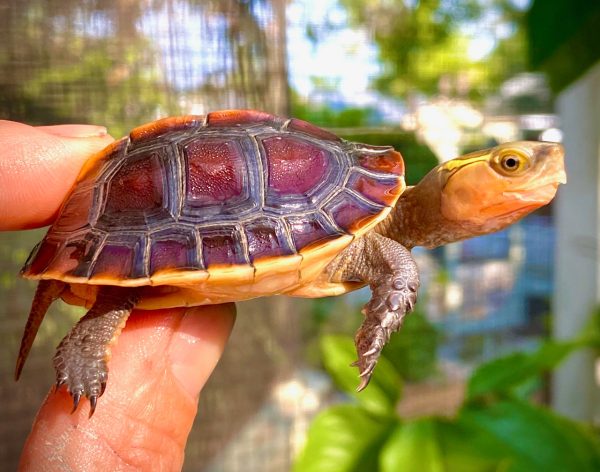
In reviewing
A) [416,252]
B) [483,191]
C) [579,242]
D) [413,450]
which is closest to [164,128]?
[483,191]

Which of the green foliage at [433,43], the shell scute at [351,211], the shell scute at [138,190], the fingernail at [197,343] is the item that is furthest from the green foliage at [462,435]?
the green foliage at [433,43]

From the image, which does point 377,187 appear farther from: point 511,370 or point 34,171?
point 511,370

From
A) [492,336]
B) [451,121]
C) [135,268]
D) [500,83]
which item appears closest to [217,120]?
[135,268]

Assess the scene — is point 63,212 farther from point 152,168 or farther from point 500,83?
point 500,83

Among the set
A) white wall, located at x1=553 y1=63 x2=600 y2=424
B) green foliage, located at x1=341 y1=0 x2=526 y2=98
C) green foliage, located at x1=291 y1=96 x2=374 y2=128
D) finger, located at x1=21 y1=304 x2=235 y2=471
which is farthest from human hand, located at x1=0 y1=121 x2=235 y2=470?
white wall, located at x1=553 y1=63 x2=600 y2=424

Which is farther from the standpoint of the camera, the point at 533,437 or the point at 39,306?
the point at 533,437

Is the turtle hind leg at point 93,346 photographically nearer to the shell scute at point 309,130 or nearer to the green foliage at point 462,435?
the shell scute at point 309,130

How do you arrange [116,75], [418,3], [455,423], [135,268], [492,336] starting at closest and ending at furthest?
[135,268], [455,423], [116,75], [418,3], [492,336]
